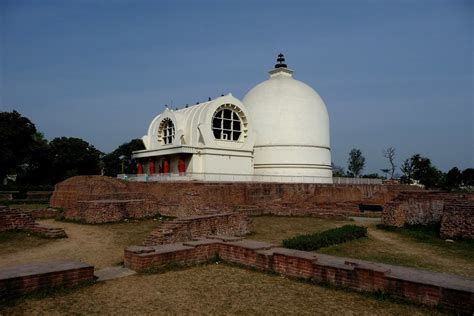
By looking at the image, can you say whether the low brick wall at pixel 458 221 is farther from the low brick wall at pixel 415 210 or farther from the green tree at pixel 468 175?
the green tree at pixel 468 175

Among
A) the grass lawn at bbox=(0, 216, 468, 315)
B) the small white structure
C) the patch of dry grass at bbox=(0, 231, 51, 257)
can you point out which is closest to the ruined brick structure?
the patch of dry grass at bbox=(0, 231, 51, 257)

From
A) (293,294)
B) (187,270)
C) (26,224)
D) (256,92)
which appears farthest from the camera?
(256,92)

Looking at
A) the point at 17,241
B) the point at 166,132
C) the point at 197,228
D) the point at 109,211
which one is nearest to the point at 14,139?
the point at 166,132

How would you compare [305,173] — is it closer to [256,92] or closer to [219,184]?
[256,92]

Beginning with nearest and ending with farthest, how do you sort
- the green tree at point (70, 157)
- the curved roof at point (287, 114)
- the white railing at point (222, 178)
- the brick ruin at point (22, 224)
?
1. the brick ruin at point (22, 224)
2. the white railing at point (222, 178)
3. the curved roof at point (287, 114)
4. the green tree at point (70, 157)

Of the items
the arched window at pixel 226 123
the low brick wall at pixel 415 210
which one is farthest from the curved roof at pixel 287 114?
the low brick wall at pixel 415 210

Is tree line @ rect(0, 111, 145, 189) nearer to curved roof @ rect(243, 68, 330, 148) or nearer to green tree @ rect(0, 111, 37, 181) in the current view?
green tree @ rect(0, 111, 37, 181)

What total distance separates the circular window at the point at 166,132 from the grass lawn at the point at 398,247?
18.7 m

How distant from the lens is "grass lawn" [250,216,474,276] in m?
8.12

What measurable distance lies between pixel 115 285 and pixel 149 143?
2709cm

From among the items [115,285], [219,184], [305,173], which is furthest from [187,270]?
[305,173]

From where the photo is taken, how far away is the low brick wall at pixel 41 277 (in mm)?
5414

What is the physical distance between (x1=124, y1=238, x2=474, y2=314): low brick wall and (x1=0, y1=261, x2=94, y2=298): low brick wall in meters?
1.09

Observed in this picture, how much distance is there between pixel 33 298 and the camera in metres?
5.43
